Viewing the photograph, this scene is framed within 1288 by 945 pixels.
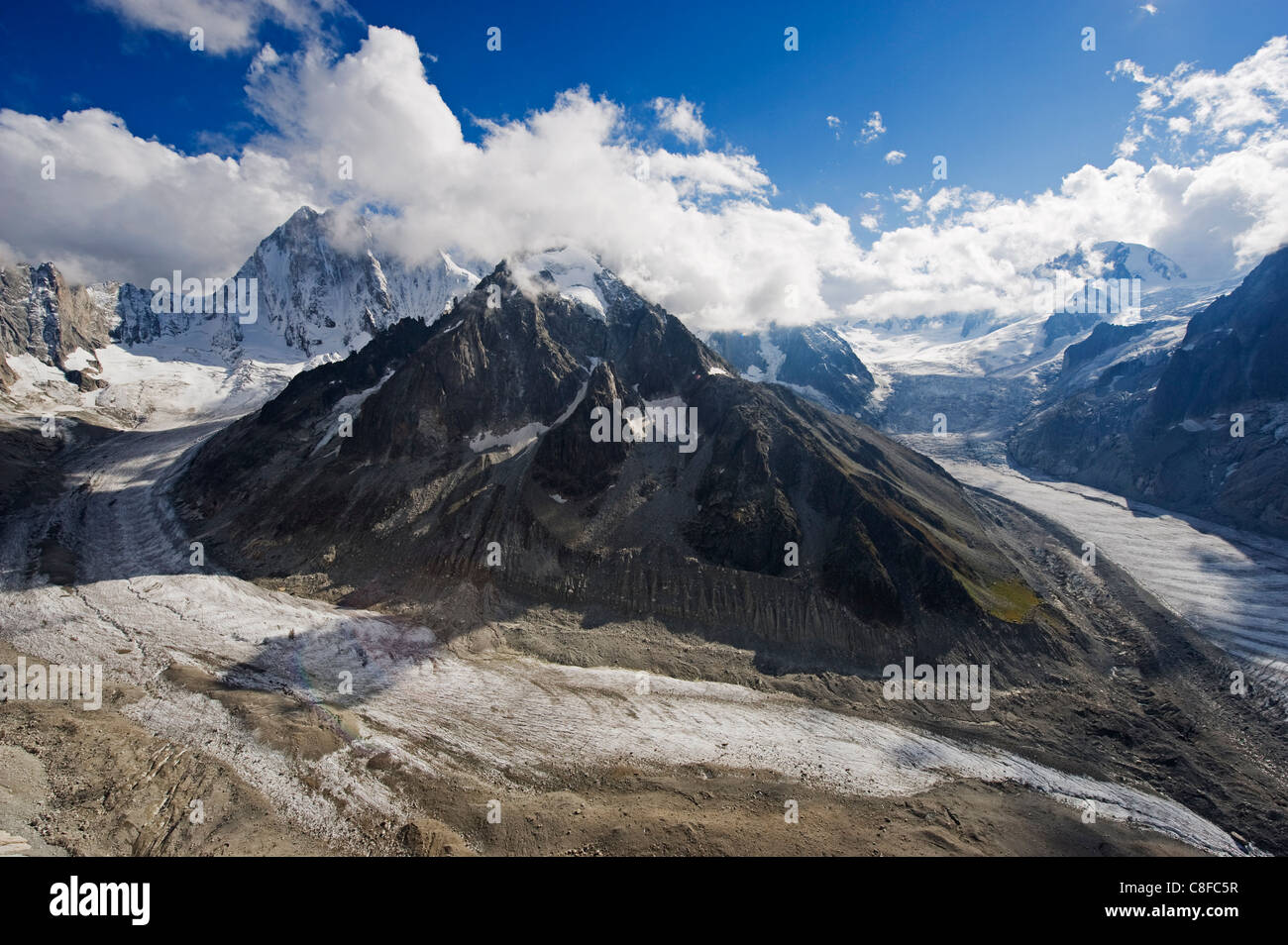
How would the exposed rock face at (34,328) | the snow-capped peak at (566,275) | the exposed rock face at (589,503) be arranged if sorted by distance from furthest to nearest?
1. the exposed rock face at (34,328)
2. the snow-capped peak at (566,275)
3. the exposed rock face at (589,503)

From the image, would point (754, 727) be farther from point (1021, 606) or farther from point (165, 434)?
point (165, 434)

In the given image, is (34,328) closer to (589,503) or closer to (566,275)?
(566,275)

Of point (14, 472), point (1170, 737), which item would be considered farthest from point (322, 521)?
point (1170, 737)

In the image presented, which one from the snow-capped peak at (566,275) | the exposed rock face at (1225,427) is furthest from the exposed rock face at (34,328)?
the exposed rock face at (1225,427)

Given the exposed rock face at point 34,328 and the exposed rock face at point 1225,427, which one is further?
the exposed rock face at point 34,328

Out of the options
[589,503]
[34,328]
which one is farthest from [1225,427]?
[34,328]

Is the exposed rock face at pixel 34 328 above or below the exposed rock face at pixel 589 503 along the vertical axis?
above

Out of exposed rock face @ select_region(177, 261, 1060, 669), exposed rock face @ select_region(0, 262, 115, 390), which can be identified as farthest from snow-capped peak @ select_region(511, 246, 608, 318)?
exposed rock face @ select_region(0, 262, 115, 390)

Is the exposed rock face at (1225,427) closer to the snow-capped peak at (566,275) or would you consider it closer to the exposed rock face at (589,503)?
the exposed rock face at (589,503)
